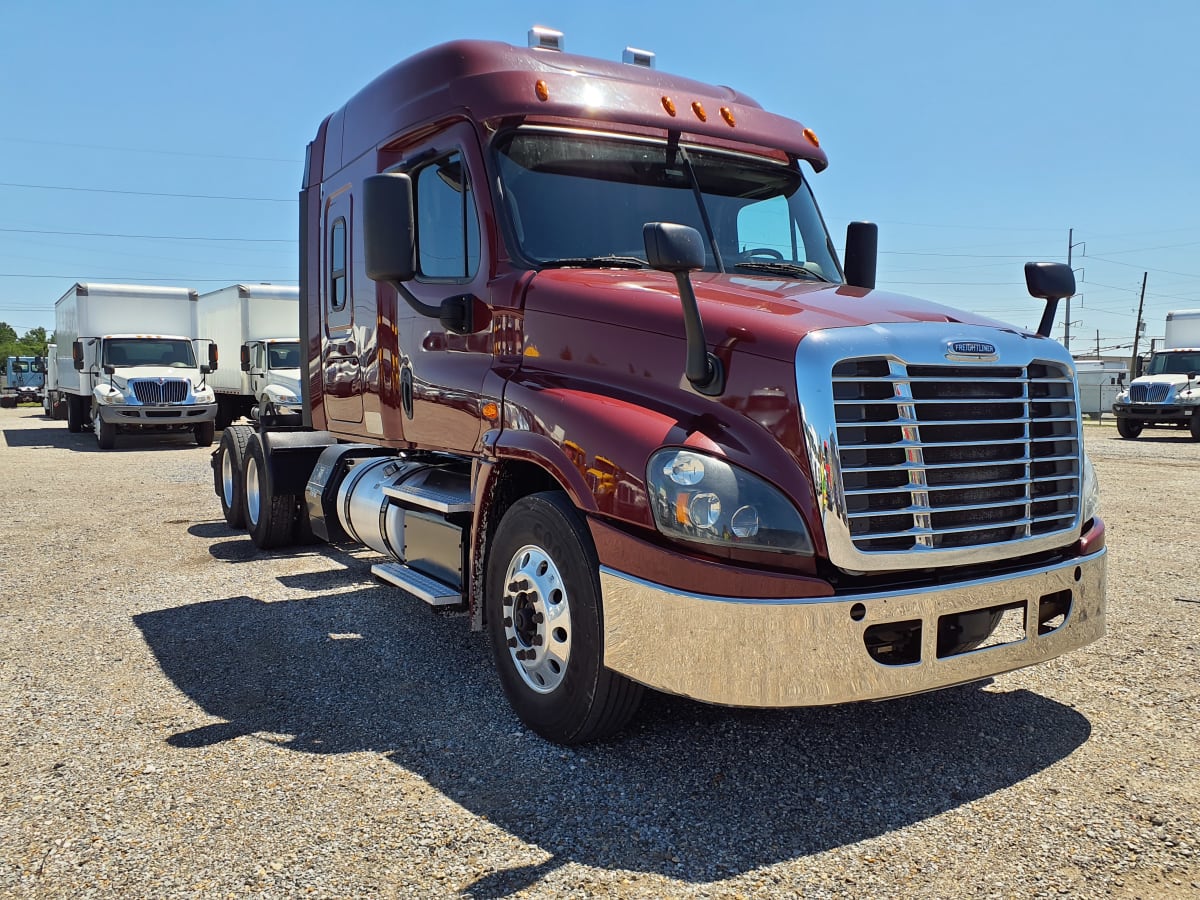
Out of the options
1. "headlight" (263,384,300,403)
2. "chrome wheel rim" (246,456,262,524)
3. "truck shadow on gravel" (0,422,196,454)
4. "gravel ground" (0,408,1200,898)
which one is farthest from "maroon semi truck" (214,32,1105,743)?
"truck shadow on gravel" (0,422,196,454)

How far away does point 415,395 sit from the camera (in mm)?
5367

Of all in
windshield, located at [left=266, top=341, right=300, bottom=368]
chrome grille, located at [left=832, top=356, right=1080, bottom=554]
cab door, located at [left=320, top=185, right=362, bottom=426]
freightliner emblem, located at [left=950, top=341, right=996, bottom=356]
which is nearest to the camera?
chrome grille, located at [left=832, top=356, right=1080, bottom=554]


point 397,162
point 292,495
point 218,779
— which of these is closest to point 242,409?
point 292,495

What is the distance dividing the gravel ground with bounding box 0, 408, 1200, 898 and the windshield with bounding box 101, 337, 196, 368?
16758 mm

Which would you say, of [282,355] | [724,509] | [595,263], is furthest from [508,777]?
[282,355]

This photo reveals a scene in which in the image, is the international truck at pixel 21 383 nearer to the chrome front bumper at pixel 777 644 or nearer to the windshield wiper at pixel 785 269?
the windshield wiper at pixel 785 269

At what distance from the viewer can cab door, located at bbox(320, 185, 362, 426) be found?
6301mm

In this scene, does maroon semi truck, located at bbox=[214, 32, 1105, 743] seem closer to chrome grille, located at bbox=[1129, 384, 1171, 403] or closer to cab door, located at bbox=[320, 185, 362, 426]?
cab door, located at bbox=[320, 185, 362, 426]

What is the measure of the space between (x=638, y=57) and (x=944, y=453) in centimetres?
321

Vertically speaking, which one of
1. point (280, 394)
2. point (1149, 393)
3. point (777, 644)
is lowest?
point (777, 644)

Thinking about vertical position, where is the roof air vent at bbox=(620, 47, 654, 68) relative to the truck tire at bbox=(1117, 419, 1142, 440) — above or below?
above

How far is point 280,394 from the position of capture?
66.6 ft

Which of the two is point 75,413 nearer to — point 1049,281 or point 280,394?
point 280,394

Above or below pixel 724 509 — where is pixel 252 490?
below
